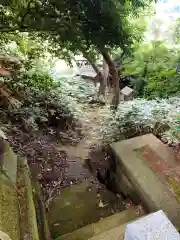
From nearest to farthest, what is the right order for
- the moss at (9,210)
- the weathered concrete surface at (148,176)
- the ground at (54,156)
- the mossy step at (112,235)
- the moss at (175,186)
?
the moss at (9,210), the mossy step at (112,235), the weathered concrete surface at (148,176), the moss at (175,186), the ground at (54,156)

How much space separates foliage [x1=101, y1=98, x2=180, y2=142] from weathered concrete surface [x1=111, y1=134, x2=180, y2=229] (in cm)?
36

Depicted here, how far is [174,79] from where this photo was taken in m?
5.40

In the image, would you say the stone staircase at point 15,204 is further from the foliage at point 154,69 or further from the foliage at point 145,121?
the foliage at point 154,69

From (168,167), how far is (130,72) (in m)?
4.42

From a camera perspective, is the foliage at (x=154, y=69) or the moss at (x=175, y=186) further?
the foliage at (x=154, y=69)

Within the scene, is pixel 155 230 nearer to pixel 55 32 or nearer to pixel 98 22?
pixel 98 22

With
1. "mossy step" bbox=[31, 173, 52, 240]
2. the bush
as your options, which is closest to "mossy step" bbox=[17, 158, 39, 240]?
"mossy step" bbox=[31, 173, 52, 240]

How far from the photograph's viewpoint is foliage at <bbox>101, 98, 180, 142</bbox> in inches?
142

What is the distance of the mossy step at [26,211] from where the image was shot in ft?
4.90

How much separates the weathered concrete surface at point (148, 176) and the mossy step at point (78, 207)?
426 mm

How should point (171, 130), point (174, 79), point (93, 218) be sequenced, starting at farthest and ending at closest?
point (174, 79)
point (171, 130)
point (93, 218)

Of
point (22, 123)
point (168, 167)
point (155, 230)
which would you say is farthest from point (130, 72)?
point (155, 230)

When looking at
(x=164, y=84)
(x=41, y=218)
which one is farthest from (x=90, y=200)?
(x=164, y=84)

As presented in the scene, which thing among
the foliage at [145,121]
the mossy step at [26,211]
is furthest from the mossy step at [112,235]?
the foliage at [145,121]
